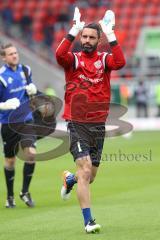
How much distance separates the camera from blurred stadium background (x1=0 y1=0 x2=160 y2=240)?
384 inches

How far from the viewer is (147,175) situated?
53.0ft

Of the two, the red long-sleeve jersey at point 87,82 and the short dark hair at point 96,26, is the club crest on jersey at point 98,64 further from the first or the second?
the short dark hair at point 96,26

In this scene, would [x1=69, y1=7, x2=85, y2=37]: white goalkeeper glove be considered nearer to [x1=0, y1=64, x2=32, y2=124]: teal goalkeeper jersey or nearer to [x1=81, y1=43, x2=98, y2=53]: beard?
[x1=81, y1=43, x2=98, y2=53]: beard

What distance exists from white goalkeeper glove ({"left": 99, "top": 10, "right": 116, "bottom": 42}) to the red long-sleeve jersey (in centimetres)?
12

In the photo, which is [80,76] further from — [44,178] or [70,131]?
[44,178]

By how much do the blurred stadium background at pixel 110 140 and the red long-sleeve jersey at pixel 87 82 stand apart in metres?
1.20

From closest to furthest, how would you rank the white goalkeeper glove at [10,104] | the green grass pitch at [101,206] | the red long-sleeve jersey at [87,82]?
the green grass pitch at [101,206] → the red long-sleeve jersey at [87,82] → the white goalkeeper glove at [10,104]

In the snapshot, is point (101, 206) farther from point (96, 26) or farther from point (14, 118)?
point (96, 26)

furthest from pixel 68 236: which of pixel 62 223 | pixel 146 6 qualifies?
pixel 146 6

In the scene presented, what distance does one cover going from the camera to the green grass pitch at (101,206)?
9000 millimetres

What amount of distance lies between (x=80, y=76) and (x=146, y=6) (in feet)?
102

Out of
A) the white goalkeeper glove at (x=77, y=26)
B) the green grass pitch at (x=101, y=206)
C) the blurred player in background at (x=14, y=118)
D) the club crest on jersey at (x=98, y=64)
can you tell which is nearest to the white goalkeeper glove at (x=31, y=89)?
the blurred player in background at (x=14, y=118)

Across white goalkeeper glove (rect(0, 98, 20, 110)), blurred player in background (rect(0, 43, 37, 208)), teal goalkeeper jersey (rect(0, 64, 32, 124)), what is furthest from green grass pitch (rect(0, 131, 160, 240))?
white goalkeeper glove (rect(0, 98, 20, 110))

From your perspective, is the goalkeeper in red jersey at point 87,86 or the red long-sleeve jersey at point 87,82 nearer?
the goalkeeper in red jersey at point 87,86
